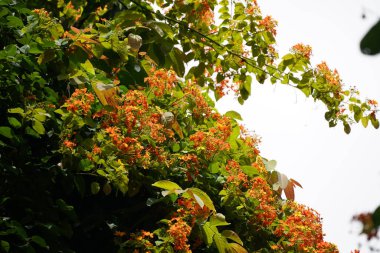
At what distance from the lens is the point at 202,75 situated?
3492mm

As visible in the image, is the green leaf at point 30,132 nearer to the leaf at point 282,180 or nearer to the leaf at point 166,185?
the leaf at point 166,185

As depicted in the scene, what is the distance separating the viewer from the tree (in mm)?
2270

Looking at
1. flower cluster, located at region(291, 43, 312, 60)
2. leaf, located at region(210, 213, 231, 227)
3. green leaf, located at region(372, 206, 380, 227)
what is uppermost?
flower cluster, located at region(291, 43, 312, 60)

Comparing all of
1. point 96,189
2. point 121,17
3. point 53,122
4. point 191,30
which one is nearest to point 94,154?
point 96,189

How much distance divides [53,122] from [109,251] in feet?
2.44

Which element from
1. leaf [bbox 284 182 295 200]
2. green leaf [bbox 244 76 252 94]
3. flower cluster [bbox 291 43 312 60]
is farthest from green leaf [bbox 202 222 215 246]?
flower cluster [bbox 291 43 312 60]

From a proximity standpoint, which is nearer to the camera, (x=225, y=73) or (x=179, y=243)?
(x=179, y=243)

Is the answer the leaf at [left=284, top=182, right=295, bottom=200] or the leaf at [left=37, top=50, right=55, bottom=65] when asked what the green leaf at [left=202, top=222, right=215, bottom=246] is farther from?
the leaf at [left=37, top=50, right=55, bottom=65]

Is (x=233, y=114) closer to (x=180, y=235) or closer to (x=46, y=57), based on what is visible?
(x=180, y=235)

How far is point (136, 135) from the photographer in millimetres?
2529

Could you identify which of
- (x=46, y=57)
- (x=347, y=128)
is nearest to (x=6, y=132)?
(x=46, y=57)

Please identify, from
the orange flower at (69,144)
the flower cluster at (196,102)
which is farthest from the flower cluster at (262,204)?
the orange flower at (69,144)

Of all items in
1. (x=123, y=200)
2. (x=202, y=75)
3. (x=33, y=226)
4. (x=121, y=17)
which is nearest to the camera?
(x=33, y=226)

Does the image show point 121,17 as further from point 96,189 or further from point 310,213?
point 310,213
